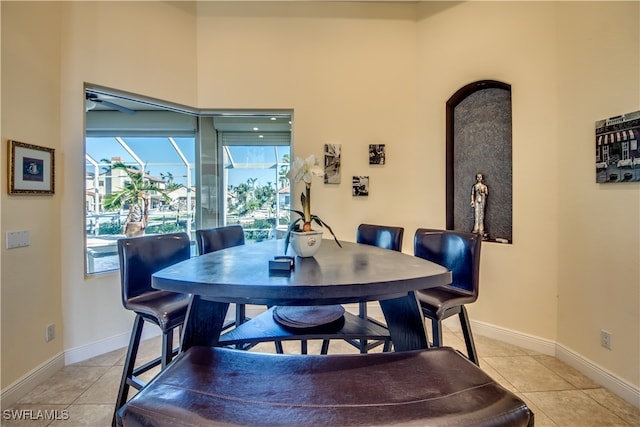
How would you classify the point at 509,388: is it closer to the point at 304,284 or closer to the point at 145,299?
the point at 304,284

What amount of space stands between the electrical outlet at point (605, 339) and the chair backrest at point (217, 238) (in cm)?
282

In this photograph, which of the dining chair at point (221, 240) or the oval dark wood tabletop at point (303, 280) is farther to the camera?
the dining chair at point (221, 240)

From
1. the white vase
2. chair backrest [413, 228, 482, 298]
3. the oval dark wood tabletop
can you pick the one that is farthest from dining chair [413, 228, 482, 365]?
the white vase

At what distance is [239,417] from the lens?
579 millimetres

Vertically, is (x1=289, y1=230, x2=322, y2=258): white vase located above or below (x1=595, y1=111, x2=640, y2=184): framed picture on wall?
below

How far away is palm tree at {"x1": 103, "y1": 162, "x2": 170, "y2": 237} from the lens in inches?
117

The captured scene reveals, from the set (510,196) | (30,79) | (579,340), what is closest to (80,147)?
(30,79)

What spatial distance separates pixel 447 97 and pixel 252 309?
3172 mm

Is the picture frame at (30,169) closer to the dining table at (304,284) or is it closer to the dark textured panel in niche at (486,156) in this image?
the dining table at (304,284)

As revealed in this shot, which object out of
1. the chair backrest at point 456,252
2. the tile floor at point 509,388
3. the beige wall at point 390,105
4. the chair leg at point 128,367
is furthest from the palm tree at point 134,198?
the chair backrest at point 456,252

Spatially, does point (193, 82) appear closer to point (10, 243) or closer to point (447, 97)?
point (10, 243)

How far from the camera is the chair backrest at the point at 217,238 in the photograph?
222 cm

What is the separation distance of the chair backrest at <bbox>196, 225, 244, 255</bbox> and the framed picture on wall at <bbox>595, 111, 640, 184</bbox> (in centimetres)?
280

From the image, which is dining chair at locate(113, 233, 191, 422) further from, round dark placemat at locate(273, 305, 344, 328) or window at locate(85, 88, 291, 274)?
window at locate(85, 88, 291, 274)
